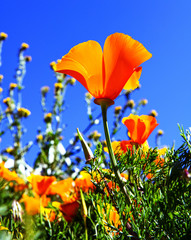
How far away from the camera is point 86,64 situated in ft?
1.10

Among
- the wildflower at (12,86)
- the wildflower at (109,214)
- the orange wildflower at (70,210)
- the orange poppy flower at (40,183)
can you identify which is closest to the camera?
the wildflower at (109,214)

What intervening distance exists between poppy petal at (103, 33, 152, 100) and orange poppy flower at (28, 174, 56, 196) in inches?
16.4

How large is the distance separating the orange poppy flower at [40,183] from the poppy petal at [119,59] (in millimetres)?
417

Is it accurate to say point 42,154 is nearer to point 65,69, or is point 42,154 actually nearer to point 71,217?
point 71,217

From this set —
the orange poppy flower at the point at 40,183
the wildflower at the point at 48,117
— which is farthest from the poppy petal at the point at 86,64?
the wildflower at the point at 48,117

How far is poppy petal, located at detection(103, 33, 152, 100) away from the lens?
Result: 0.32 meters

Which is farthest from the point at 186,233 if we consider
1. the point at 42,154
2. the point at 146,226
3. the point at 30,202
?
the point at 42,154

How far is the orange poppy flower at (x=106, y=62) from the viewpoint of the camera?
325mm

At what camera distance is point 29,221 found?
0.66 ft

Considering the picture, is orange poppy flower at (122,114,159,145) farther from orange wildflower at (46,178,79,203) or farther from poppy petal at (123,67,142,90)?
orange wildflower at (46,178,79,203)

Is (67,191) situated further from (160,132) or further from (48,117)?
(160,132)

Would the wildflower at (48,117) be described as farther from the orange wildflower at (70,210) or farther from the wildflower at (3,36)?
the orange wildflower at (70,210)

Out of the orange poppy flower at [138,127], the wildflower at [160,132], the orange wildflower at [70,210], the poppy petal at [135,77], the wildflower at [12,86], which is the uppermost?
the wildflower at [12,86]

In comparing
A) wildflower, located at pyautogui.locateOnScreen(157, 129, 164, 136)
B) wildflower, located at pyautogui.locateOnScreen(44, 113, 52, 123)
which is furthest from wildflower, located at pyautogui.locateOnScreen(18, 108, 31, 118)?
wildflower, located at pyautogui.locateOnScreen(157, 129, 164, 136)
